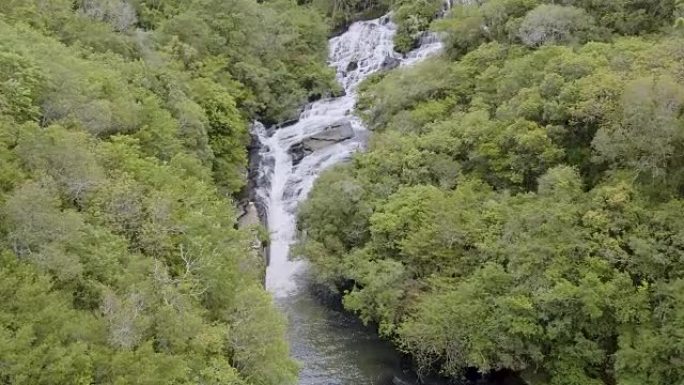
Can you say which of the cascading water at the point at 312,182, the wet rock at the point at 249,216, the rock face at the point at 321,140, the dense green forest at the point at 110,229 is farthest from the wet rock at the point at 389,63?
the dense green forest at the point at 110,229

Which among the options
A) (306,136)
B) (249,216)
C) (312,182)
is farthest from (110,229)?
(306,136)

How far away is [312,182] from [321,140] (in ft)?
13.6

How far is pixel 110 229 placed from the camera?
19438 millimetres

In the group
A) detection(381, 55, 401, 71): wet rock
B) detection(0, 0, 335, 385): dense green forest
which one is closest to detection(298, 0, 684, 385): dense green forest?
detection(0, 0, 335, 385): dense green forest

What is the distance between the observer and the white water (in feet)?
118

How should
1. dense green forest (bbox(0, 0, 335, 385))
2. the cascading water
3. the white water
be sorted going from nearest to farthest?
dense green forest (bbox(0, 0, 335, 385)) → the cascading water → the white water

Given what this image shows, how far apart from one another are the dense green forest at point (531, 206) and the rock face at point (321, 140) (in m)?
5.78

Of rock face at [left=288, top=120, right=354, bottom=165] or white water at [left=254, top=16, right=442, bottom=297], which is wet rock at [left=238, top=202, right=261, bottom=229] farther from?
rock face at [left=288, top=120, right=354, bottom=165]

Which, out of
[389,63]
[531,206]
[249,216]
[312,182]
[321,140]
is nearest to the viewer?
[531,206]

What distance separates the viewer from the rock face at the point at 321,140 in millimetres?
41688

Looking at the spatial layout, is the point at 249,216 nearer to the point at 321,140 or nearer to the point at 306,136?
the point at 321,140

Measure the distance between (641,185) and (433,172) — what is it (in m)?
9.78

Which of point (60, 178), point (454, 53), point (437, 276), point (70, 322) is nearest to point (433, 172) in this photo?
point (437, 276)

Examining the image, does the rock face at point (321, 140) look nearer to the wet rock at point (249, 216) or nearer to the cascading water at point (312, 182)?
the cascading water at point (312, 182)
